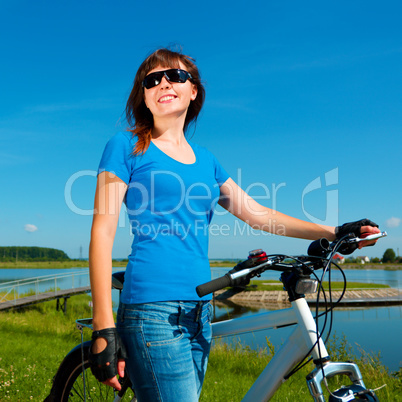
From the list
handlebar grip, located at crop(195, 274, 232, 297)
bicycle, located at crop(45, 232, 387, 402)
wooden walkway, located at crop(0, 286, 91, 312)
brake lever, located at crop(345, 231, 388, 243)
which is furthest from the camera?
wooden walkway, located at crop(0, 286, 91, 312)

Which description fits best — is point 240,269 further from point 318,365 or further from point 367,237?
point 367,237

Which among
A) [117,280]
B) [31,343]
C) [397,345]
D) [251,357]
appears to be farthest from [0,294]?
[117,280]

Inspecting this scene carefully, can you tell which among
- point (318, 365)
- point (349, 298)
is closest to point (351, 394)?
point (318, 365)

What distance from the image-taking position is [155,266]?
5.36 ft

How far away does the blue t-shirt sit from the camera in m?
1.63

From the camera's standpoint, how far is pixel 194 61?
2.26 meters

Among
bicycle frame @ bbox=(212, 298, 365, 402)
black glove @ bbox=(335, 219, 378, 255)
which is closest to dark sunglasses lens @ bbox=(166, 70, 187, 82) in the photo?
black glove @ bbox=(335, 219, 378, 255)

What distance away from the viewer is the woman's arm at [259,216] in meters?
2.22

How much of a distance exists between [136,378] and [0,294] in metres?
18.2

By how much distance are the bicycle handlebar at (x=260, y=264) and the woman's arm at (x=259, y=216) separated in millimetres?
360

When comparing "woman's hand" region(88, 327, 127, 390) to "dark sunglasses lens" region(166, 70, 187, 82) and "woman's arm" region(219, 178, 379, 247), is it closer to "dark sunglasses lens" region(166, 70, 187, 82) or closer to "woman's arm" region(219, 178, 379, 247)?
"woman's arm" region(219, 178, 379, 247)

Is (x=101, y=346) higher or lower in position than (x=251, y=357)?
higher

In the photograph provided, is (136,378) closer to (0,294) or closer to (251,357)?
(251,357)

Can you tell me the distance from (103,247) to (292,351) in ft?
3.09
